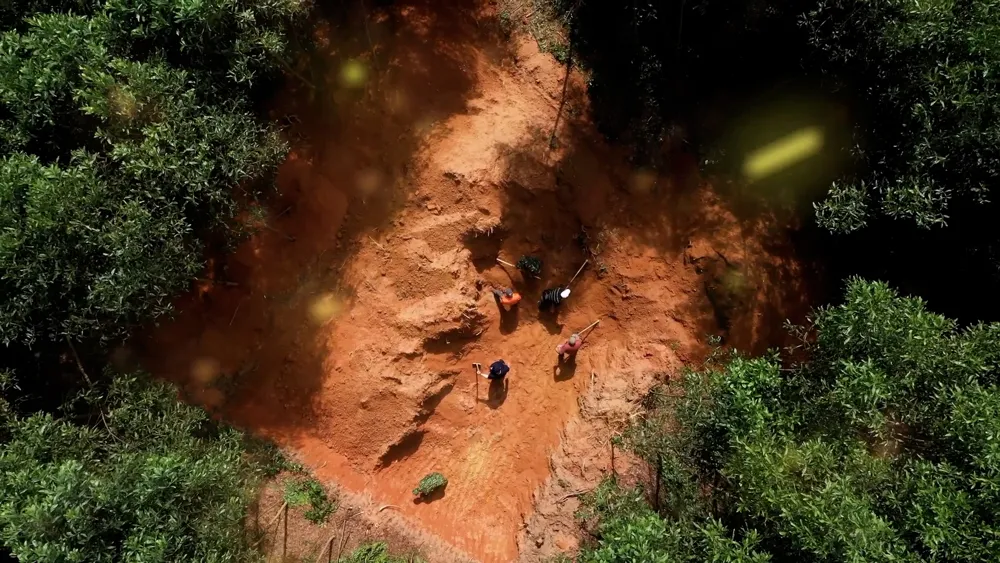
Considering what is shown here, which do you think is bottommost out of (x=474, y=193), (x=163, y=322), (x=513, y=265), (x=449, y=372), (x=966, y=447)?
(x=966, y=447)

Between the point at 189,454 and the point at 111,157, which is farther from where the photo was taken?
the point at 189,454

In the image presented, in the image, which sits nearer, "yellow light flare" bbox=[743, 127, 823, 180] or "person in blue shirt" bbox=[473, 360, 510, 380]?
"yellow light flare" bbox=[743, 127, 823, 180]

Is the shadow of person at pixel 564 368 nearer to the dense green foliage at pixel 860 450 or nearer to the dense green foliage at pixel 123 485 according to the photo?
the dense green foliage at pixel 860 450

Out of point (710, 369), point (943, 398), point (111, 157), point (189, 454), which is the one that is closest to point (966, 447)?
point (943, 398)

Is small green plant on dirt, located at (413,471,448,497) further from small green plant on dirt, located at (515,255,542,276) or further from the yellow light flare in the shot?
the yellow light flare

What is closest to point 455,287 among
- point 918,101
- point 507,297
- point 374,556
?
point 507,297

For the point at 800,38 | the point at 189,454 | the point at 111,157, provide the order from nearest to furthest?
the point at 111,157, the point at 189,454, the point at 800,38

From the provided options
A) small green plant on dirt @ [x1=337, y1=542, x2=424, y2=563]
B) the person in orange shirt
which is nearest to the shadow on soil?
the person in orange shirt

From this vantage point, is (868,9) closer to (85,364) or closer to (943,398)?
(943,398)
